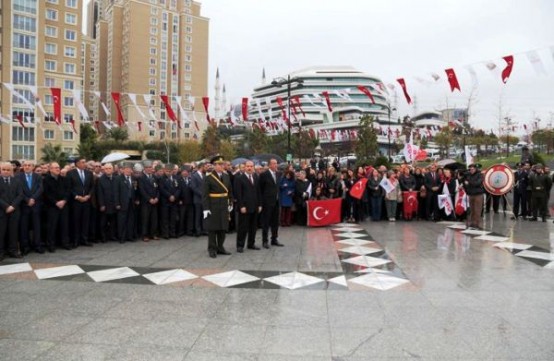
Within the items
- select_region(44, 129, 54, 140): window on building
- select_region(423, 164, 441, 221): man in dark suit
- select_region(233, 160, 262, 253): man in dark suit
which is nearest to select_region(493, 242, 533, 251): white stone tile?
select_region(423, 164, 441, 221): man in dark suit

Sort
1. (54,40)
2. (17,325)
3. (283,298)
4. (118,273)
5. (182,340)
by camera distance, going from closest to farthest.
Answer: (182,340), (17,325), (283,298), (118,273), (54,40)

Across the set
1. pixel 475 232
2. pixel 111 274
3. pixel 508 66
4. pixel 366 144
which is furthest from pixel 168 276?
pixel 366 144

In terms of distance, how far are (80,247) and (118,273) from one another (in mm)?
2787

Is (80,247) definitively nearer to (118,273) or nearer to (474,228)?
(118,273)

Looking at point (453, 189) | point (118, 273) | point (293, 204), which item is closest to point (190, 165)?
point (293, 204)

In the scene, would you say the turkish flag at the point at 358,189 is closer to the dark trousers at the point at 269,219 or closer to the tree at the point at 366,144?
the dark trousers at the point at 269,219

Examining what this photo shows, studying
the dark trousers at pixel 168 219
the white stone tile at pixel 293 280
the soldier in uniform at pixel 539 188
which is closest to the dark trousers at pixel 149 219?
the dark trousers at pixel 168 219

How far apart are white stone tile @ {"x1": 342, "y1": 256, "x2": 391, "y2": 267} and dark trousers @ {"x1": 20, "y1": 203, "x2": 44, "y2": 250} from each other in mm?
5736

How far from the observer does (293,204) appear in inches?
496

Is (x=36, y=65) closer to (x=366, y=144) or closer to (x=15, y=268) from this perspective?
(x=366, y=144)

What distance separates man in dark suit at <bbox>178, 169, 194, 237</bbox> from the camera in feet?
34.9

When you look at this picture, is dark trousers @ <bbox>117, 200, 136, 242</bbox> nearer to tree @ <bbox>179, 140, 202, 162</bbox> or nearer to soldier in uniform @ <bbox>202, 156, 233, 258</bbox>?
soldier in uniform @ <bbox>202, 156, 233, 258</bbox>

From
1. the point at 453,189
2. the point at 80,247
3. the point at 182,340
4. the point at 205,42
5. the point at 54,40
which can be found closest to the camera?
the point at 182,340

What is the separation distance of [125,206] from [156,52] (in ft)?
313
